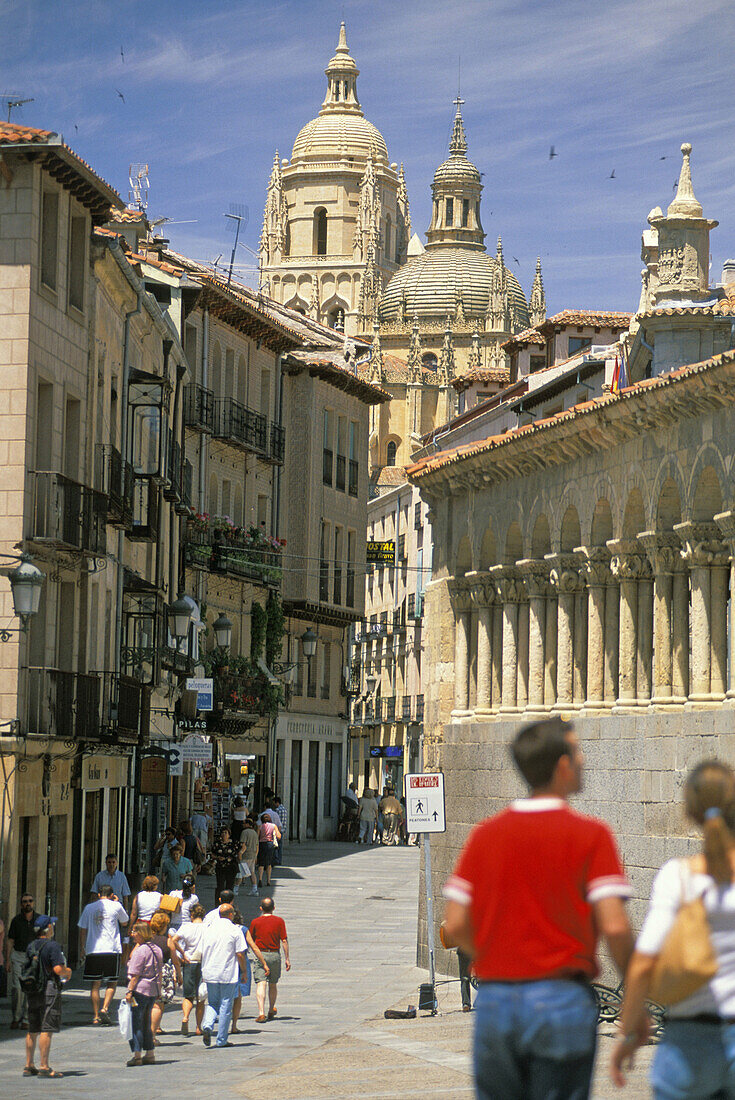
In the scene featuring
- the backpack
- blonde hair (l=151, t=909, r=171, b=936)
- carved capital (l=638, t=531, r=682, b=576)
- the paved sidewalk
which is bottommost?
the paved sidewalk

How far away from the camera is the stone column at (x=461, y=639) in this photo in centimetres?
2706

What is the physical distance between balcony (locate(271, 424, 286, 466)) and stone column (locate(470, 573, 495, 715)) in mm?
28391

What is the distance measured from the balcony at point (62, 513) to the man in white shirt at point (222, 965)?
26.1 feet

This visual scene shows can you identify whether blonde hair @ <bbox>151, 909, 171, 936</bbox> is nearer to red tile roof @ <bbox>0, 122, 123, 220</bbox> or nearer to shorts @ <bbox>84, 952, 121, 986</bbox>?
shorts @ <bbox>84, 952, 121, 986</bbox>

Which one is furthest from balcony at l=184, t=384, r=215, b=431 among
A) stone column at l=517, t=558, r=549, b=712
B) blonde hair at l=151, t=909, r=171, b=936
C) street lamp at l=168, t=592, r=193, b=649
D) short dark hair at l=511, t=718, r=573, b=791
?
short dark hair at l=511, t=718, r=573, b=791

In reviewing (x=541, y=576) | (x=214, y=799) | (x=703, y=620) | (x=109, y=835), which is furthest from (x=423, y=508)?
(x=703, y=620)

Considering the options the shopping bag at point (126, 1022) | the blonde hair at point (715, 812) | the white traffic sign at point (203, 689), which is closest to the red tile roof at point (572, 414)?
the shopping bag at point (126, 1022)

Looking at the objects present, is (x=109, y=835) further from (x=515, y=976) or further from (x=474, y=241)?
(x=474, y=241)

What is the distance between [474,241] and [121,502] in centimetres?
12992

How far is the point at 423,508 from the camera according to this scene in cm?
8019

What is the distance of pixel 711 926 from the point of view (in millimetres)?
5902

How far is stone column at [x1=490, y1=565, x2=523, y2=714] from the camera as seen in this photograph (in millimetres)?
25641

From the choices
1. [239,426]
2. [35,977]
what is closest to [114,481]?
[35,977]

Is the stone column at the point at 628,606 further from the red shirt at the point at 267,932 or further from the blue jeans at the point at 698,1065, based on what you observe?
the blue jeans at the point at 698,1065
